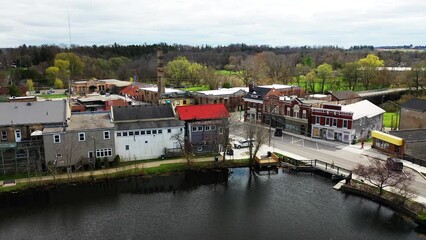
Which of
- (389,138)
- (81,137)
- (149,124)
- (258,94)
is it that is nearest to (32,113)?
(81,137)

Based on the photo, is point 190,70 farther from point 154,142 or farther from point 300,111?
point 154,142

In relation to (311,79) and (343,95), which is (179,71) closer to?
(311,79)

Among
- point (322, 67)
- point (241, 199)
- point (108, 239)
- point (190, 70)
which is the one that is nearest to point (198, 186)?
point (241, 199)

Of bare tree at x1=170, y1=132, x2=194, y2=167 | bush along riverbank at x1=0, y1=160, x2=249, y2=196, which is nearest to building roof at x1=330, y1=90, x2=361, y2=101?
bush along riverbank at x1=0, y1=160, x2=249, y2=196

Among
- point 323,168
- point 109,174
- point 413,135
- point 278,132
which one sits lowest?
point 323,168

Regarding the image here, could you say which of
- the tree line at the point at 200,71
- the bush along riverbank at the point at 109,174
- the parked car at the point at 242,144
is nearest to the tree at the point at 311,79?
the tree line at the point at 200,71

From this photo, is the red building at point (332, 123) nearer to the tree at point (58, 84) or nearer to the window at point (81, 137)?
the window at point (81, 137)
